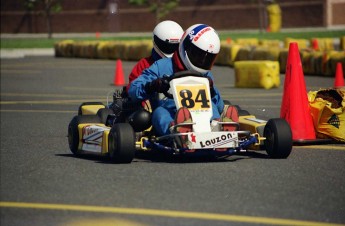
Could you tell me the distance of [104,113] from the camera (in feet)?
36.1

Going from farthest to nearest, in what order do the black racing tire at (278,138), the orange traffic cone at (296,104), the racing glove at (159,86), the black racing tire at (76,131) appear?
the orange traffic cone at (296,104) → the black racing tire at (76,131) → the racing glove at (159,86) → the black racing tire at (278,138)

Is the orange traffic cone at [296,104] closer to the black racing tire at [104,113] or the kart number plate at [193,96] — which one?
the kart number plate at [193,96]

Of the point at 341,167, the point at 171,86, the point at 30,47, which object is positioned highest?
the point at 171,86

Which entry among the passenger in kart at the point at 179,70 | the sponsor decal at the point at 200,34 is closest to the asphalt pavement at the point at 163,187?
the passenger in kart at the point at 179,70

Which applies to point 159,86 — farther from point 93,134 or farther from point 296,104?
point 296,104

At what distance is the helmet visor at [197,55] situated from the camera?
32.3 feet

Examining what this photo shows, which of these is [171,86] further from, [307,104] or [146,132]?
[307,104]

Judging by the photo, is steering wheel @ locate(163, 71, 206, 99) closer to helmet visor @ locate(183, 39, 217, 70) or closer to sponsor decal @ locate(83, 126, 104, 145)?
helmet visor @ locate(183, 39, 217, 70)

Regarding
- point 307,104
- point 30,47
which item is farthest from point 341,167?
point 30,47

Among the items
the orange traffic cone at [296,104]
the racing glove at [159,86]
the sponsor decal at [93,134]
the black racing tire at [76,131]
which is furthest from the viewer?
the orange traffic cone at [296,104]

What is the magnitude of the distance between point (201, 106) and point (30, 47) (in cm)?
3903

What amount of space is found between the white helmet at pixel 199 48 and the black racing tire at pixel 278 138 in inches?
33.3

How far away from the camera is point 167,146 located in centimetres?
948

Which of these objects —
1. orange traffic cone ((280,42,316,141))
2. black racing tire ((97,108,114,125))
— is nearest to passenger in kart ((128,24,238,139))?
black racing tire ((97,108,114,125))
